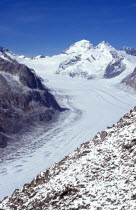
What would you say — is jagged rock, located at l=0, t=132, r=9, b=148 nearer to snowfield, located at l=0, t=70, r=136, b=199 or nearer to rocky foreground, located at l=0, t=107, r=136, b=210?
snowfield, located at l=0, t=70, r=136, b=199

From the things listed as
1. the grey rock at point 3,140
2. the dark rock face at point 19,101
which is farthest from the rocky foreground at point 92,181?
the dark rock face at point 19,101

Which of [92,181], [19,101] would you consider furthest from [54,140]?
[92,181]

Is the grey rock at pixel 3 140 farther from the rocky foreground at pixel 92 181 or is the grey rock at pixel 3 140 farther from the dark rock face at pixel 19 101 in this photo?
the rocky foreground at pixel 92 181

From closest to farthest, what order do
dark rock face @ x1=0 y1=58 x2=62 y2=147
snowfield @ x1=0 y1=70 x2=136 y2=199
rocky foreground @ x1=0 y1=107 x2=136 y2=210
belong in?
rocky foreground @ x1=0 y1=107 x2=136 y2=210
snowfield @ x1=0 y1=70 x2=136 y2=199
dark rock face @ x1=0 y1=58 x2=62 y2=147

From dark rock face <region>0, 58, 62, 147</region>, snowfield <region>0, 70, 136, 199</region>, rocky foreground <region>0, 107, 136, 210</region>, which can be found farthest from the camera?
dark rock face <region>0, 58, 62, 147</region>

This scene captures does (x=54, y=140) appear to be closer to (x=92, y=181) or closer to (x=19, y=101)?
(x=19, y=101)

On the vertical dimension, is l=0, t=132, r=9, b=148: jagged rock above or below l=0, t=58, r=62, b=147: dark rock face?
below

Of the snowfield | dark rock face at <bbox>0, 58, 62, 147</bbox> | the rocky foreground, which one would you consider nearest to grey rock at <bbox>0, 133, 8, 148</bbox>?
dark rock face at <bbox>0, 58, 62, 147</bbox>

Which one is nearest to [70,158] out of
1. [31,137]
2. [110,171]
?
[110,171]
